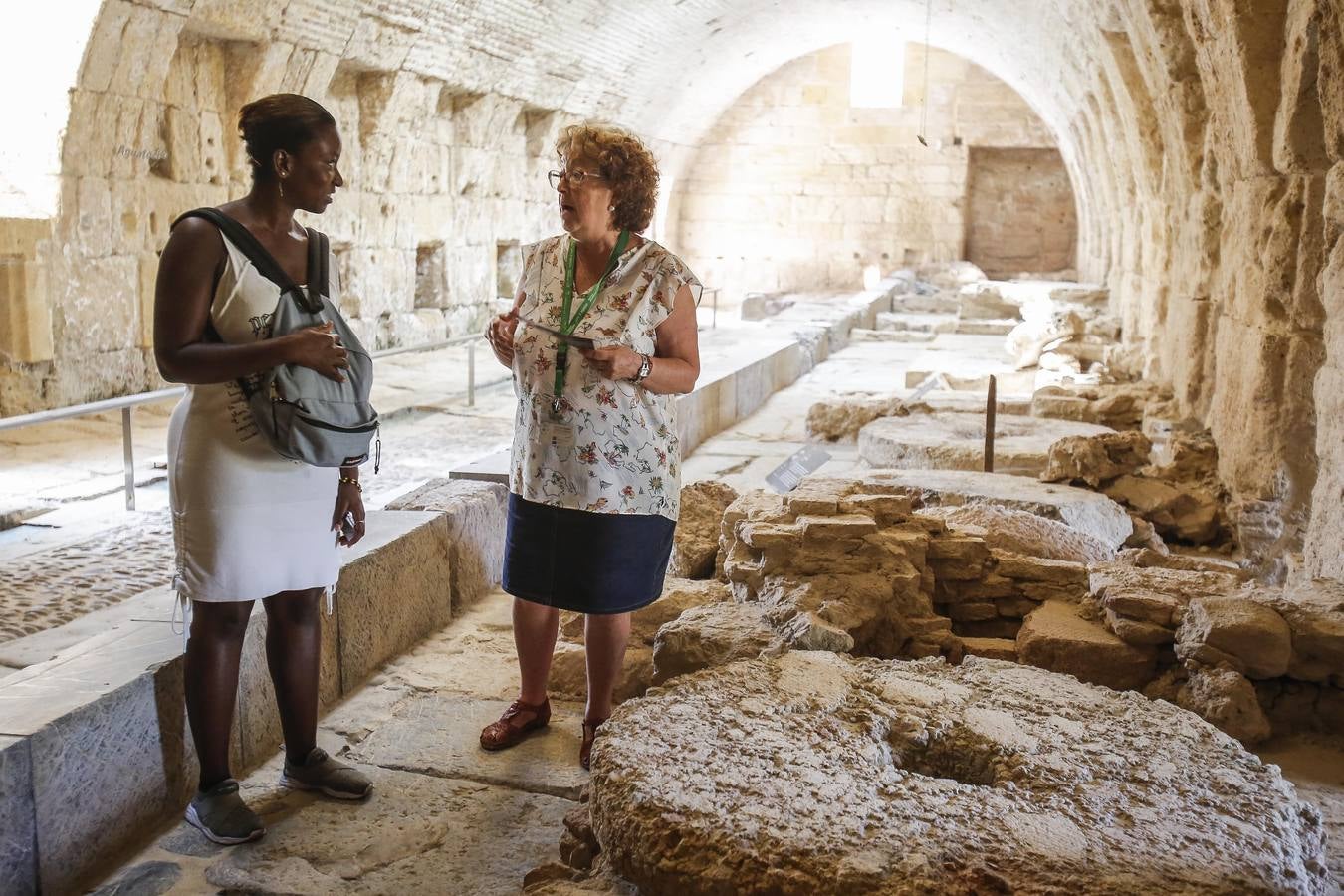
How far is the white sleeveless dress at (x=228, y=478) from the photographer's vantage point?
266 cm

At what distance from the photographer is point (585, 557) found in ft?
10.2

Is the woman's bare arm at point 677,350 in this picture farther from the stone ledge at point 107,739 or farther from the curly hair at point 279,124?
the stone ledge at point 107,739

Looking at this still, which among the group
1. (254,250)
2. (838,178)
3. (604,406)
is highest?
(838,178)

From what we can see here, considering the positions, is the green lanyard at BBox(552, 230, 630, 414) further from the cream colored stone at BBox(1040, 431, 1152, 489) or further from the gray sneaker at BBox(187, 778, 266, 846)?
the cream colored stone at BBox(1040, 431, 1152, 489)

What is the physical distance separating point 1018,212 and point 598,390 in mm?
20627

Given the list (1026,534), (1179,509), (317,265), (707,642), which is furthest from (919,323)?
(317,265)

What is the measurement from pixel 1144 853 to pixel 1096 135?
11882 millimetres

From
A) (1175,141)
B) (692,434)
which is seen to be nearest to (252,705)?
(692,434)

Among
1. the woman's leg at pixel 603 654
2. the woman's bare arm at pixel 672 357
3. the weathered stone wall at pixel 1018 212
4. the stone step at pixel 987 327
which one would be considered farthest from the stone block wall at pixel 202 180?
the weathered stone wall at pixel 1018 212

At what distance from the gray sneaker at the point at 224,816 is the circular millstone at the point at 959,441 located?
4468 millimetres

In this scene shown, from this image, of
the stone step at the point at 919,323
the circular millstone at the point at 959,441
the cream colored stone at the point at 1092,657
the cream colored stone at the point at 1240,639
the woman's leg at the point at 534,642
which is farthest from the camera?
the stone step at the point at 919,323

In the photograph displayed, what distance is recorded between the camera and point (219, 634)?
2.76 m

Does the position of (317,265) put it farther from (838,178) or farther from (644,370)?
(838,178)

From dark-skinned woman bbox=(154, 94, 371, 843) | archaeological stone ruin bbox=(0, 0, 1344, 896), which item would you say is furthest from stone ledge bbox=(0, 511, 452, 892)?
dark-skinned woman bbox=(154, 94, 371, 843)
